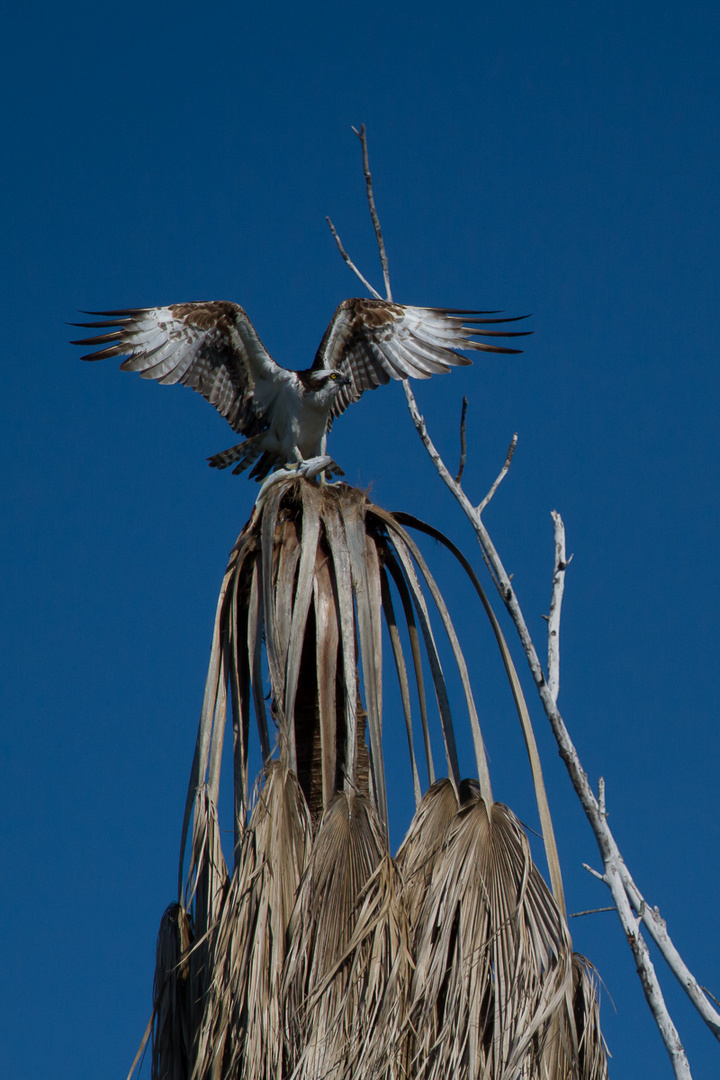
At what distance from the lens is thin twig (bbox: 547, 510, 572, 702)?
639 cm

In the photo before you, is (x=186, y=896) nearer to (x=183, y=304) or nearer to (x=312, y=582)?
(x=312, y=582)

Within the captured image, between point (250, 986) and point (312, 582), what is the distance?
1.66 meters

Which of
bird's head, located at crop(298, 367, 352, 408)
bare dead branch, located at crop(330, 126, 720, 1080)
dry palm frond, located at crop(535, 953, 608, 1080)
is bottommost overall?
dry palm frond, located at crop(535, 953, 608, 1080)

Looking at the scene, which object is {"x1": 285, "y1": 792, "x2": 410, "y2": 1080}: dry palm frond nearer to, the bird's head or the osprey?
the osprey

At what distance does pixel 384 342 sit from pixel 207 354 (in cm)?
152

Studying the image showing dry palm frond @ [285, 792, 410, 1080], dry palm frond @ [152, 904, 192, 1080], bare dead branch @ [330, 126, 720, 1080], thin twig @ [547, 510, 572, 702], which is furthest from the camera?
thin twig @ [547, 510, 572, 702]

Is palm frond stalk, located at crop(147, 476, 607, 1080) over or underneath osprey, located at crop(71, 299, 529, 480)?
underneath

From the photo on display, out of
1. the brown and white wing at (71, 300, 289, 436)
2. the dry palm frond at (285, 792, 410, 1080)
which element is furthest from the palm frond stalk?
the brown and white wing at (71, 300, 289, 436)

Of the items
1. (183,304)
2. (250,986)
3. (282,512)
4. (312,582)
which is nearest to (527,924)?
(250,986)

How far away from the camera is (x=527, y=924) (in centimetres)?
386

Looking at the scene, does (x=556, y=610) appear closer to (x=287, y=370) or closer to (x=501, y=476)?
(x=501, y=476)

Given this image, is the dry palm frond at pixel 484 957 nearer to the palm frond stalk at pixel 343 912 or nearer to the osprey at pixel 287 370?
the palm frond stalk at pixel 343 912

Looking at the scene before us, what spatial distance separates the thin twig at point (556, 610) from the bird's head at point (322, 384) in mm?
2950

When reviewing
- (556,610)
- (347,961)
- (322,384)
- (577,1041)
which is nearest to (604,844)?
(556,610)
